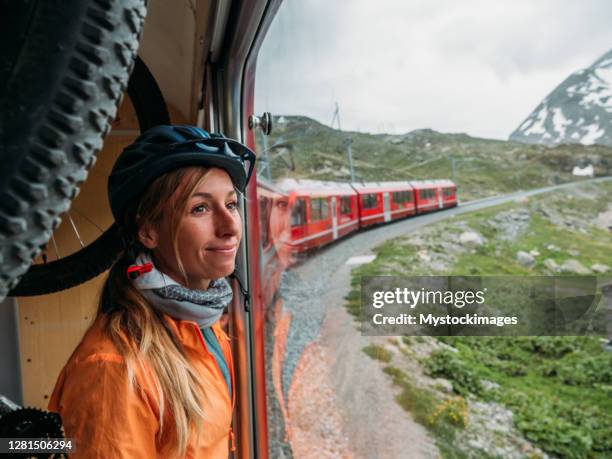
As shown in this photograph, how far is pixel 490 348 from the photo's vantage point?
3.40ft

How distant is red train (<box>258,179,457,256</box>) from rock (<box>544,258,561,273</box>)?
25cm

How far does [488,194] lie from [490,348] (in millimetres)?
330

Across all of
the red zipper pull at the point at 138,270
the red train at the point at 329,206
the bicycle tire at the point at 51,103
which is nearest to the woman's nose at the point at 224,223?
the red zipper pull at the point at 138,270

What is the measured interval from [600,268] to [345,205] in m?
0.72

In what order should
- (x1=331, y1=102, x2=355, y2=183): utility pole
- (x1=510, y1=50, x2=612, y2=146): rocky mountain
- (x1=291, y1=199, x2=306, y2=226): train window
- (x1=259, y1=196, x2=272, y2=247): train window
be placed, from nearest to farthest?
(x1=510, y1=50, x2=612, y2=146): rocky mountain < (x1=331, y1=102, x2=355, y2=183): utility pole < (x1=291, y1=199, x2=306, y2=226): train window < (x1=259, y1=196, x2=272, y2=247): train window

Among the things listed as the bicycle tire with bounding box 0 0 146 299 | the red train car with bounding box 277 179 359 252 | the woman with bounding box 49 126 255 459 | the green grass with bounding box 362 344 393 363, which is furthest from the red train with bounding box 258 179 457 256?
the bicycle tire with bounding box 0 0 146 299

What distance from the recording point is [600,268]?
0.85m

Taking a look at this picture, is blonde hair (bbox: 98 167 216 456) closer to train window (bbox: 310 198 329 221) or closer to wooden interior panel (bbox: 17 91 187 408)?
train window (bbox: 310 198 329 221)

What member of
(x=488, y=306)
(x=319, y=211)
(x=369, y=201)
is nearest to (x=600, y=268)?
(x=488, y=306)

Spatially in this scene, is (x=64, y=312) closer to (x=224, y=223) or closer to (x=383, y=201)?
(x=383, y=201)

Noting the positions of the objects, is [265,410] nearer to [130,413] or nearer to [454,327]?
[454,327]

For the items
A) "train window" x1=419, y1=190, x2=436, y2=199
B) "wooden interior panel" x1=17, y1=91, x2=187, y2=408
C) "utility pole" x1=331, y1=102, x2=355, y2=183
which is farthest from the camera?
"wooden interior panel" x1=17, y1=91, x2=187, y2=408

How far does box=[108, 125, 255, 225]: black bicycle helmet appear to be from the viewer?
0.71 meters

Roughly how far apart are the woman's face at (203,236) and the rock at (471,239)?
574mm
